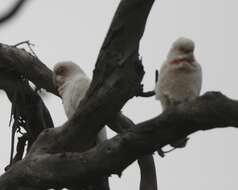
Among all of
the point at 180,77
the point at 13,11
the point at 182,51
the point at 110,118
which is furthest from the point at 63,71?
the point at 13,11

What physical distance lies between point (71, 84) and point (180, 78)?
1469 millimetres

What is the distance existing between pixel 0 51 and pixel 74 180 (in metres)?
1.95

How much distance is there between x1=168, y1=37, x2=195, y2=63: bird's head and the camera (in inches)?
161

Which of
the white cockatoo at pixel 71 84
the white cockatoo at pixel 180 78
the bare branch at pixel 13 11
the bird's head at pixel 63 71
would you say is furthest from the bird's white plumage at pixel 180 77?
the bare branch at pixel 13 11

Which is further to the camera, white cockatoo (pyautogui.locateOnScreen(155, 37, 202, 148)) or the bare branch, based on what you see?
white cockatoo (pyautogui.locateOnScreen(155, 37, 202, 148))

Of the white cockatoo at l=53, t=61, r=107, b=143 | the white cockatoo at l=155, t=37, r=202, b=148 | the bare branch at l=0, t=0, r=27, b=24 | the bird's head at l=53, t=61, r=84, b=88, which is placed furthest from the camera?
the bird's head at l=53, t=61, r=84, b=88

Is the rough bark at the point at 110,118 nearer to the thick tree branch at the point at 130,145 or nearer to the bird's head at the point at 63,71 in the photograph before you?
the thick tree branch at the point at 130,145

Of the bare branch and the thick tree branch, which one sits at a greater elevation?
the bare branch

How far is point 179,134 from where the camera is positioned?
309 cm

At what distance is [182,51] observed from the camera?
4.18 metres

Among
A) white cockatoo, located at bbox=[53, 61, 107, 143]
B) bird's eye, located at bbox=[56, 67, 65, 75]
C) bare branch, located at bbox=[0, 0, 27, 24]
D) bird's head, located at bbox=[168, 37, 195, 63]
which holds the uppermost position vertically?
bare branch, located at bbox=[0, 0, 27, 24]

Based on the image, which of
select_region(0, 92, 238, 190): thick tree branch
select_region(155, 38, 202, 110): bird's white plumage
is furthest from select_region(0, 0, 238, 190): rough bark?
select_region(155, 38, 202, 110): bird's white plumage

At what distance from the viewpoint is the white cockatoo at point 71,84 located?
5.11 m

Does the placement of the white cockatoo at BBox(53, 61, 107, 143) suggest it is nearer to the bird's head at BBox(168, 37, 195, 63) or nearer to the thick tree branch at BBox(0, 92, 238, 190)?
the bird's head at BBox(168, 37, 195, 63)
